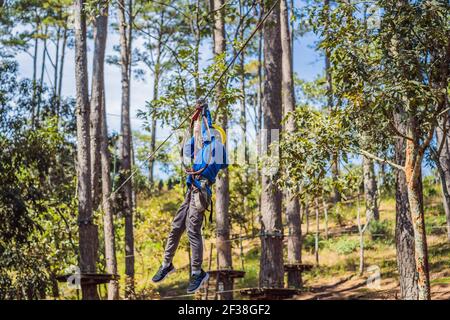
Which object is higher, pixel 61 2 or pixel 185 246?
pixel 61 2

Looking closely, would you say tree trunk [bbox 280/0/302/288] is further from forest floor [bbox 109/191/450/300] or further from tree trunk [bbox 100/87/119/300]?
tree trunk [bbox 100/87/119/300]

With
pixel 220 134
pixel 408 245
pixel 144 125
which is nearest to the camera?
pixel 220 134

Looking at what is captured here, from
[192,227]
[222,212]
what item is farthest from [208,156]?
[222,212]

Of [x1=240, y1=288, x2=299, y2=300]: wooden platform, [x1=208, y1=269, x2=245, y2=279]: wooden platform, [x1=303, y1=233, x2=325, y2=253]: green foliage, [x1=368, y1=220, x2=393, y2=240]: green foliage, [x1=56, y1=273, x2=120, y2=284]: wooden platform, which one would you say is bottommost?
[x1=240, y1=288, x2=299, y2=300]: wooden platform

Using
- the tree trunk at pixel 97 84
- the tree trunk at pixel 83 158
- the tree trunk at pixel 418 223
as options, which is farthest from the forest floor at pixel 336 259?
the tree trunk at pixel 418 223

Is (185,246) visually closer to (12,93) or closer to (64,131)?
(64,131)

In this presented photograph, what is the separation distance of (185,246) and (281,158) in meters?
10.2

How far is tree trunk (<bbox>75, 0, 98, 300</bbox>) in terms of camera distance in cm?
1198

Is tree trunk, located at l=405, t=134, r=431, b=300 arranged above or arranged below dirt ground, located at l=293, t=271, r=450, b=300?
above

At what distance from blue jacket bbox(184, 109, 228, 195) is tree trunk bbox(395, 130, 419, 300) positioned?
456 centimetres

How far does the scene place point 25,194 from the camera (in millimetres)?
15055

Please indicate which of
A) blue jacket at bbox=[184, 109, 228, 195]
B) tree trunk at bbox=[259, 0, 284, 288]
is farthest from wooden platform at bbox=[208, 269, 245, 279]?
blue jacket at bbox=[184, 109, 228, 195]
